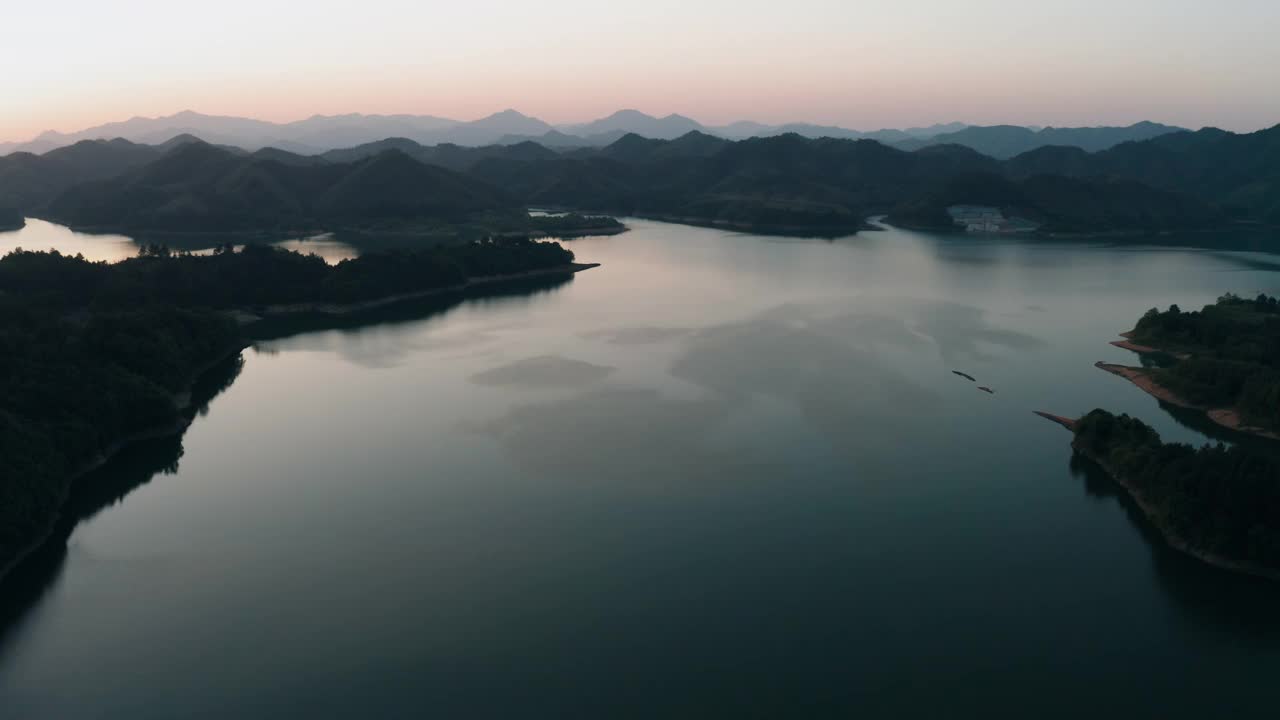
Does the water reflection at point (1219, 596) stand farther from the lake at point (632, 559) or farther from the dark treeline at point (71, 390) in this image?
the dark treeline at point (71, 390)

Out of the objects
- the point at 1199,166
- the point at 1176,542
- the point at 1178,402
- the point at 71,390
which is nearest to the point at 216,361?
the point at 71,390

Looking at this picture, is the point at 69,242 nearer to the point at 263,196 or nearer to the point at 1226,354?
the point at 263,196

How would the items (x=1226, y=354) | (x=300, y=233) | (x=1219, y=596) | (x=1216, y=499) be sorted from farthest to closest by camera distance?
(x=300, y=233), (x=1226, y=354), (x=1216, y=499), (x=1219, y=596)

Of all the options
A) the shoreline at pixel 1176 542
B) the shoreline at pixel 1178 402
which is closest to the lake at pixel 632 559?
the shoreline at pixel 1176 542

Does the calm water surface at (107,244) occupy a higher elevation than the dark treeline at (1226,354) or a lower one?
higher

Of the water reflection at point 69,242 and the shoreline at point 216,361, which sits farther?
the water reflection at point 69,242

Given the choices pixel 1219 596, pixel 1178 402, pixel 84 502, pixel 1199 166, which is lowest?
pixel 1219 596
